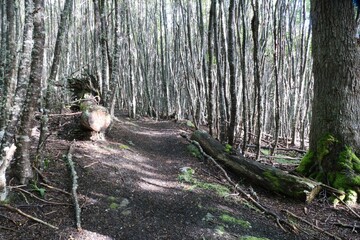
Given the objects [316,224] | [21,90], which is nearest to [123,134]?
[21,90]

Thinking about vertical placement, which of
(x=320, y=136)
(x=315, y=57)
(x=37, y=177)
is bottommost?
(x=37, y=177)

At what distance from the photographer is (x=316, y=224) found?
4.26 m

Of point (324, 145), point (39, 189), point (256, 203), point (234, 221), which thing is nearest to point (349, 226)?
point (256, 203)

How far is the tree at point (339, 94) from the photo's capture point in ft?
16.7

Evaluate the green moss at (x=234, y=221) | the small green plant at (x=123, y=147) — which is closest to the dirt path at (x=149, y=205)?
the green moss at (x=234, y=221)

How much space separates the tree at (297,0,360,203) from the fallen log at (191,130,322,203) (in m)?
0.54

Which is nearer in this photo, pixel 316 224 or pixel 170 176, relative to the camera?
pixel 316 224

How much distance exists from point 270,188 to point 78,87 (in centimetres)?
722

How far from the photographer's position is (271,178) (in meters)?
5.33

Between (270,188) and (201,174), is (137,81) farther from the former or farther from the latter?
(270,188)

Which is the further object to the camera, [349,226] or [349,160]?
[349,160]

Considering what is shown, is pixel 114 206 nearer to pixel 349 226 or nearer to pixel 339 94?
pixel 349 226

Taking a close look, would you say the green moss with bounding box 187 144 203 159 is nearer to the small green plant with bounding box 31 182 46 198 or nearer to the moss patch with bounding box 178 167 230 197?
the moss patch with bounding box 178 167 230 197

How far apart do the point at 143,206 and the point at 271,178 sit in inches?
98.6
